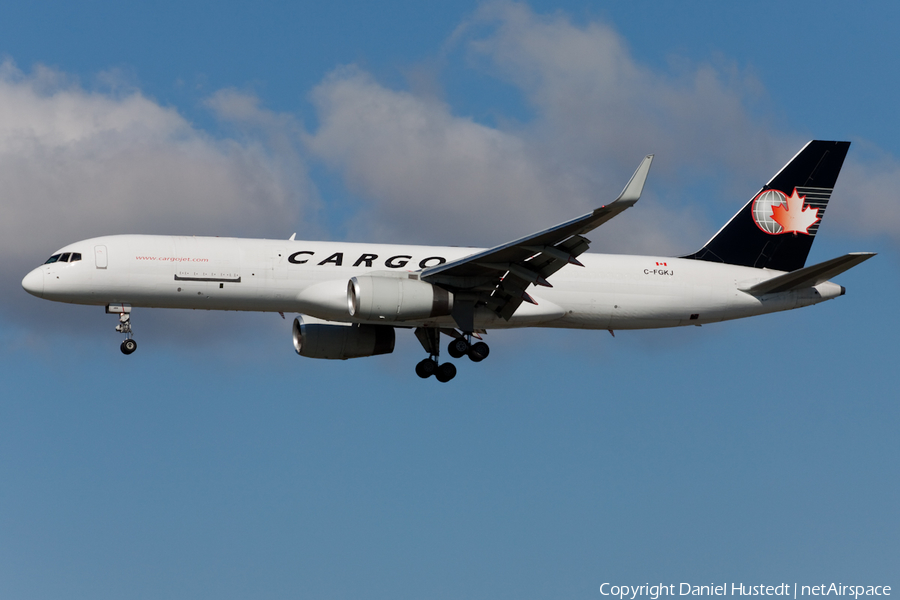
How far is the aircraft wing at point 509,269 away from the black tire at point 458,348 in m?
Answer: 2.11

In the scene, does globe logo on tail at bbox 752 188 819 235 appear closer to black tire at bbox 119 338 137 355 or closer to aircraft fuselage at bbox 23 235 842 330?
aircraft fuselage at bbox 23 235 842 330

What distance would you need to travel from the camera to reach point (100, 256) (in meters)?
38.2

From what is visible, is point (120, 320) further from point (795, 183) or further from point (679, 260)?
point (795, 183)

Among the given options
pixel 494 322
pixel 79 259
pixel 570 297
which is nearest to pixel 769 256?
pixel 570 297

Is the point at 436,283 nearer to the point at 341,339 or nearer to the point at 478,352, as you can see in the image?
the point at 478,352

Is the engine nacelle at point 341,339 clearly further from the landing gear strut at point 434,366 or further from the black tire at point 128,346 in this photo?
the black tire at point 128,346

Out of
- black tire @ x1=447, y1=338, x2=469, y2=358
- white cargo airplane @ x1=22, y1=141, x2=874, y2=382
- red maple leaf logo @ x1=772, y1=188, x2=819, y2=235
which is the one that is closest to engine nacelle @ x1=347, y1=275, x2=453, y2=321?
white cargo airplane @ x1=22, y1=141, x2=874, y2=382

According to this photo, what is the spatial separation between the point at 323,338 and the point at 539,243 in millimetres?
11186

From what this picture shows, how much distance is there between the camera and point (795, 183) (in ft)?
148

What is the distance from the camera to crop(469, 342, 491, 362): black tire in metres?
41.1

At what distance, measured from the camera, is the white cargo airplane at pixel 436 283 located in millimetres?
37438

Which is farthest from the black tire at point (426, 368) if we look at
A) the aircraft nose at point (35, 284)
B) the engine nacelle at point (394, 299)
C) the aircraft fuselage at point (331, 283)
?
the aircraft nose at point (35, 284)

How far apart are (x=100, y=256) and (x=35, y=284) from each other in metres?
2.34

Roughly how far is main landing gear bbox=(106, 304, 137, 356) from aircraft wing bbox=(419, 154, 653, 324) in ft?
32.8
